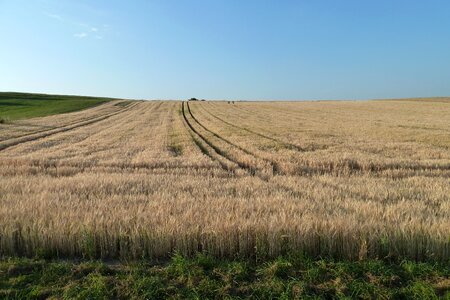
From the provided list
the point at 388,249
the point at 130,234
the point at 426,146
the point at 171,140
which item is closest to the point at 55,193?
the point at 130,234

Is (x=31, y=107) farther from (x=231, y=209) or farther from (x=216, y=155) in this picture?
(x=231, y=209)

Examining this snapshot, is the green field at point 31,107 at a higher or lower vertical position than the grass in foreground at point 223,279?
higher

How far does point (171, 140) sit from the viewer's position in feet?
74.5

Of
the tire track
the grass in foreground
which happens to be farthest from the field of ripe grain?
the grass in foreground

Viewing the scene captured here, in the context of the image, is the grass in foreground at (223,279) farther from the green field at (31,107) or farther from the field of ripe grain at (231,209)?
the green field at (31,107)

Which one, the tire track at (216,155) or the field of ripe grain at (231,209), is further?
the tire track at (216,155)

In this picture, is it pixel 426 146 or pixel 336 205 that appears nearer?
pixel 336 205

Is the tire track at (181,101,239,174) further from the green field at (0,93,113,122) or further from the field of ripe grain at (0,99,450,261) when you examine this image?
the green field at (0,93,113,122)

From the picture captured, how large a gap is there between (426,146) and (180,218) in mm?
16756

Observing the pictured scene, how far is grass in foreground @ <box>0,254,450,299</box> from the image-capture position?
4.41 meters

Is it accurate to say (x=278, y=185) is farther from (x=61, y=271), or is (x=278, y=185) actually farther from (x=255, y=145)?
(x=255, y=145)

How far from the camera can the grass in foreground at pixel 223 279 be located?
441 centimetres

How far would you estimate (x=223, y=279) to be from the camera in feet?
15.6

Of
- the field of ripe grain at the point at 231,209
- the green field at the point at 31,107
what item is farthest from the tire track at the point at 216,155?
the green field at the point at 31,107
